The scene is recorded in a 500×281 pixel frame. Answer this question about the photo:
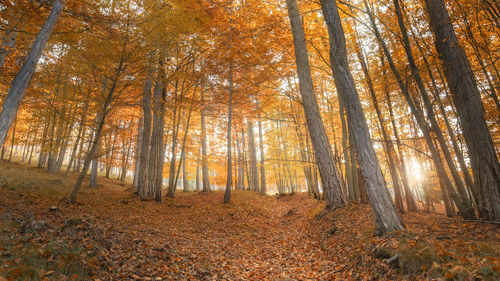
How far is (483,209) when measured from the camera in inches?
181

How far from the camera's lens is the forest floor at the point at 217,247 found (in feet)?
9.37

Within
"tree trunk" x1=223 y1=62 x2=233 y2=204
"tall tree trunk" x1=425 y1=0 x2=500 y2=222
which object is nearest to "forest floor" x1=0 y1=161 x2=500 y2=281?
"tall tree trunk" x1=425 y1=0 x2=500 y2=222

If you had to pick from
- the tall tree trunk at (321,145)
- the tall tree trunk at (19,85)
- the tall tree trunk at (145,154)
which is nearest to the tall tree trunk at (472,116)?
the tall tree trunk at (321,145)

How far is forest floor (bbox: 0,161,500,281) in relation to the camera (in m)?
2.86

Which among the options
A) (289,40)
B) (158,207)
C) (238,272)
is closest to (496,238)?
(238,272)

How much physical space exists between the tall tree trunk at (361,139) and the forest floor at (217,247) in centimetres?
40

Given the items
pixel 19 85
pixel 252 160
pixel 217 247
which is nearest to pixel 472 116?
pixel 217 247

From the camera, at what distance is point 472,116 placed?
4.59m

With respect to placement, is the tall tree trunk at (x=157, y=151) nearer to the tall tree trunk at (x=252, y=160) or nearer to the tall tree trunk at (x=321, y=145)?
the tall tree trunk at (x=321, y=145)

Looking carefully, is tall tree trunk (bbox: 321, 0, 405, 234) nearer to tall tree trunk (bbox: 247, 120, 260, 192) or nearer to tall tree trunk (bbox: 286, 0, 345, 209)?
tall tree trunk (bbox: 286, 0, 345, 209)

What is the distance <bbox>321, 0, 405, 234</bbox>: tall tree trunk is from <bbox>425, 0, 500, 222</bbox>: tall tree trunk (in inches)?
83.2

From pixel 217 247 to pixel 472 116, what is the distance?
6.86 metres

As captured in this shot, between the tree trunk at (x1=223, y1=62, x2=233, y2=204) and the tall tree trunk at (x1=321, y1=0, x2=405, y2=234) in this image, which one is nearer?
the tall tree trunk at (x1=321, y1=0, x2=405, y2=234)

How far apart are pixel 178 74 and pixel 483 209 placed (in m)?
10.8
